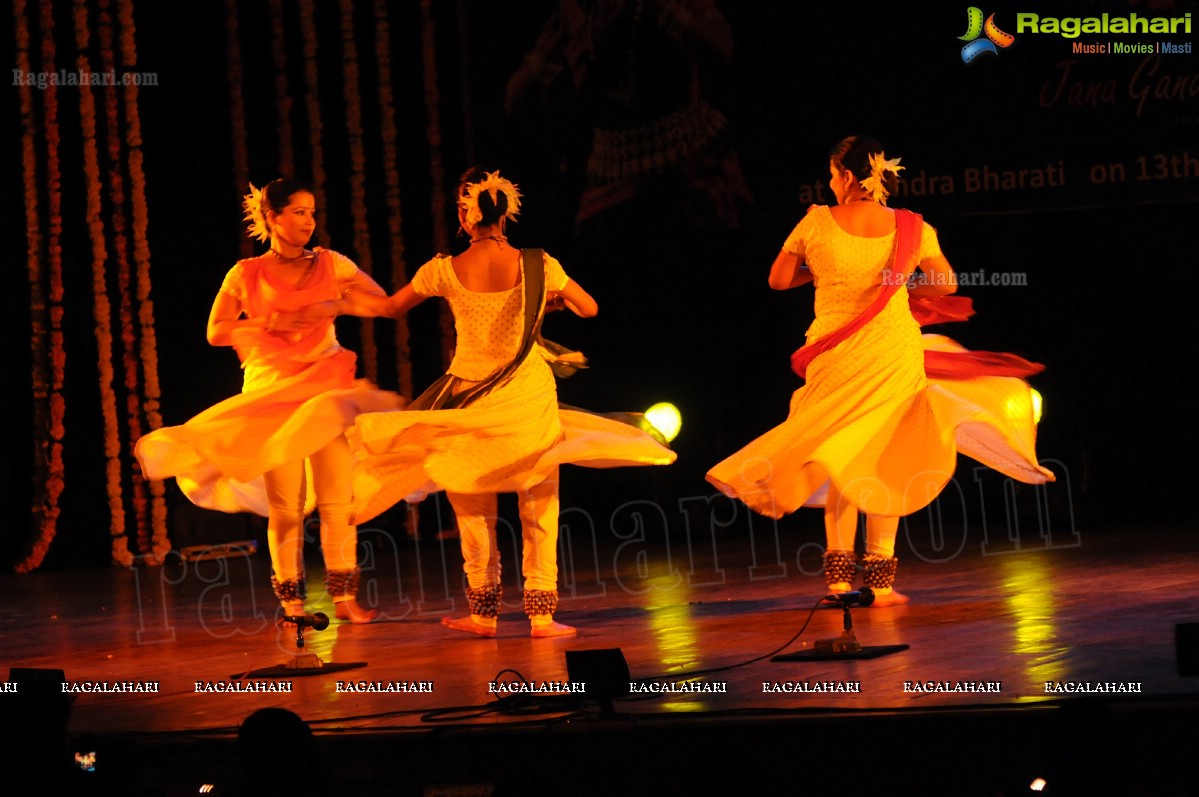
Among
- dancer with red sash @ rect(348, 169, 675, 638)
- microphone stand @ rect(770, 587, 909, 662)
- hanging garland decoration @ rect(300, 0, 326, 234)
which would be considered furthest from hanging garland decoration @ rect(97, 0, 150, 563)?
microphone stand @ rect(770, 587, 909, 662)

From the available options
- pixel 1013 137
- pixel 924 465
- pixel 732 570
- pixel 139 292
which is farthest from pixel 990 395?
pixel 139 292

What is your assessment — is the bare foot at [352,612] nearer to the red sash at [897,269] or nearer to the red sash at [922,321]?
the red sash at [922,321]

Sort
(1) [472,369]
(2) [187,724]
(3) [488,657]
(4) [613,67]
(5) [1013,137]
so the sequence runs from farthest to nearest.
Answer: (4) [613,67]
(5) [1013,137]
(1) [472,369]
(3) [488,657]
(2) [187,724]

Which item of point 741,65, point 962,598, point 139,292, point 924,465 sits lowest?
point 962,598

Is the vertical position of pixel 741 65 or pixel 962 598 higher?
pixel 741 65

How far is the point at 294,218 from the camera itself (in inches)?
257

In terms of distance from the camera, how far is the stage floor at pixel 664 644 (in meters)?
4.24

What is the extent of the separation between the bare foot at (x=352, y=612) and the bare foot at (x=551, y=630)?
969 millimetres

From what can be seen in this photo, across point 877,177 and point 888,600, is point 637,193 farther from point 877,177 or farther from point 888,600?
point 888,600

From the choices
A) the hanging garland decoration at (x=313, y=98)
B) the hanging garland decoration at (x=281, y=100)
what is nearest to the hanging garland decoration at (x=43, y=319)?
the hanging garland decoration at (x=281, y=100)

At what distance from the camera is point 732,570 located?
7961mm

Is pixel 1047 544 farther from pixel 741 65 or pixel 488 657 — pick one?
pixel 488 657

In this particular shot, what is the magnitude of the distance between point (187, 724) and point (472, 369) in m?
1.89

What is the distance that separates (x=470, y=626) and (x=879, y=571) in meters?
1.43
